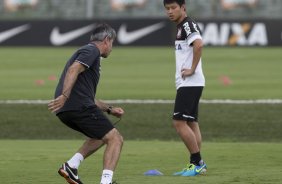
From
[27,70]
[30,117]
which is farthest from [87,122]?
[27,70]

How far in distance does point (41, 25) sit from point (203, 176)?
100 ft

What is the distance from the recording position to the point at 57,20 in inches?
1670

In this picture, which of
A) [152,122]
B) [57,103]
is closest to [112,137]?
[57,103]

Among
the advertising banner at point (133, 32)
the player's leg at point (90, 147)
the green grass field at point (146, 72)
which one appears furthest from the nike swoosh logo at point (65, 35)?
the player's leg at point (90, 147)

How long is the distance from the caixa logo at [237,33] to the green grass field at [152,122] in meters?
1.03

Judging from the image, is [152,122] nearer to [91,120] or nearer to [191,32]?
[191,32]

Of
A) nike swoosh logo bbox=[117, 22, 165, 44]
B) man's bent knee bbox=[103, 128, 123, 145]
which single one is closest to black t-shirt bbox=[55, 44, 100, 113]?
man's bent knee bbox=[103, 128, 123, 145]

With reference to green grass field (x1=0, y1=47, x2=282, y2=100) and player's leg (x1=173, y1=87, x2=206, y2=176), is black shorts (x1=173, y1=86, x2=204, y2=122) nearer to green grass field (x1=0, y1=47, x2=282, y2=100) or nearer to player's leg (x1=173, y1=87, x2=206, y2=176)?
player's leg (x1=173, y1=87, x2=206, y2=176)

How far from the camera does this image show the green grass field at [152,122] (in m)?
13.2

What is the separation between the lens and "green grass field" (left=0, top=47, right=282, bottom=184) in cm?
1323

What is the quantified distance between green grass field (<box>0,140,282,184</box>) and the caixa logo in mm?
23995

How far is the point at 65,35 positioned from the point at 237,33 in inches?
281

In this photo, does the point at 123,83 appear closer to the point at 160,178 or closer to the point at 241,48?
the point at 241,48

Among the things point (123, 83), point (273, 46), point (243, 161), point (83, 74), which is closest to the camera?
point (83, 74)
